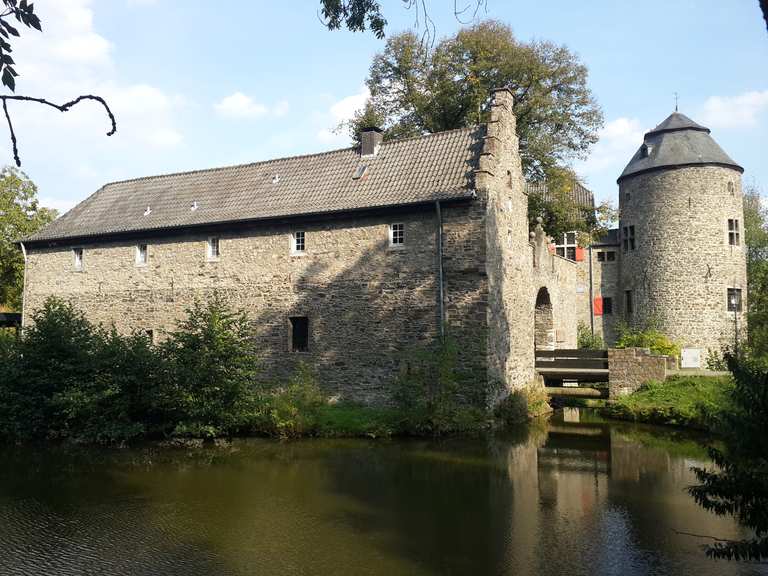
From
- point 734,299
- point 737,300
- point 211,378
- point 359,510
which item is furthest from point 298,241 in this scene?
point 737,300

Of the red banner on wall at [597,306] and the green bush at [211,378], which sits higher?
the red banner on wall at [597,306]

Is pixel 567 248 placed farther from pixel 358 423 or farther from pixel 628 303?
pixel 358 423

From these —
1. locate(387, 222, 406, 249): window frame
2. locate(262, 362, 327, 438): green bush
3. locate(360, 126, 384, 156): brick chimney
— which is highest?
locate(360, 126, 384, 156): brick chimney

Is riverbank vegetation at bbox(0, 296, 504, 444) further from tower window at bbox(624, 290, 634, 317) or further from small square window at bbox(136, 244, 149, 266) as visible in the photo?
tower window at bbox(624, 290, 634, 317)

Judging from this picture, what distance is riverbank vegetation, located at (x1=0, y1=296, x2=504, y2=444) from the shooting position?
1545cm

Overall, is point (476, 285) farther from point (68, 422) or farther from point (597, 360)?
point (68, 422)

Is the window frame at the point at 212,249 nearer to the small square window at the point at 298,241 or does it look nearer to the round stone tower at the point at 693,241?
the small square window at the point at 298,241

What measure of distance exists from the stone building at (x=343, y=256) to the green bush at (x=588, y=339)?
535 cm

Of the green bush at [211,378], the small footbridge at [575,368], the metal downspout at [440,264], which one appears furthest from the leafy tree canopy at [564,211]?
the green bush at [211,378]

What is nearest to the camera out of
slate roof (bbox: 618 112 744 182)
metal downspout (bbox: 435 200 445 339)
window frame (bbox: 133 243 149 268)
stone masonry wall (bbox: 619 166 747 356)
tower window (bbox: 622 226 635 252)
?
metal downspout (bbox: 435 200 445 339)

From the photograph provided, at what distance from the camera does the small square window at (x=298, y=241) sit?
1953 cm

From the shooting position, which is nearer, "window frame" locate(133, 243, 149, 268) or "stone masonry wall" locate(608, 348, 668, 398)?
"stone masonry wall" locate(608, 348, 668, 398)

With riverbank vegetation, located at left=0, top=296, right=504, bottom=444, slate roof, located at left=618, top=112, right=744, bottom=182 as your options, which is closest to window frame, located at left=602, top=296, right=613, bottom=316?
slate roof, located at left=618, top=112, right=744, bottom=182

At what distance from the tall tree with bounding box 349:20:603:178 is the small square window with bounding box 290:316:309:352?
10.4 m
